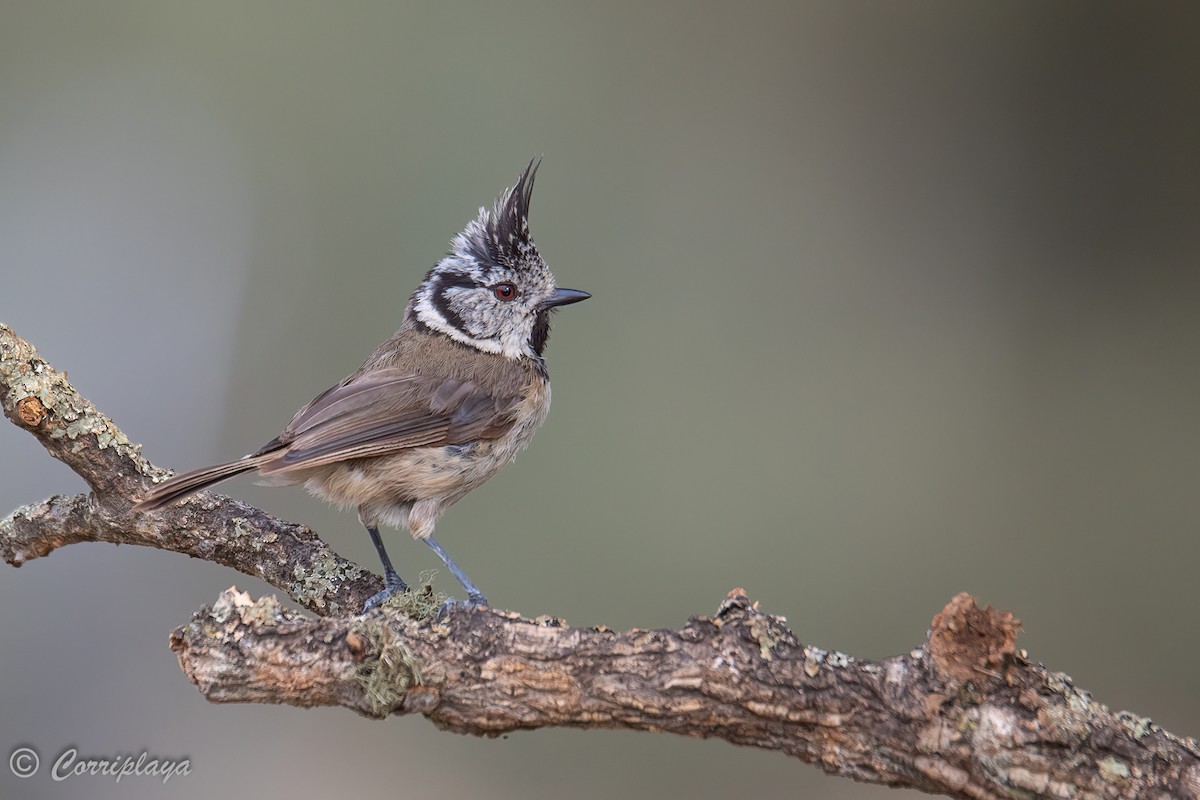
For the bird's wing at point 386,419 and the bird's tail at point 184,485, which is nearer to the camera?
the bird's tail at point 184,485

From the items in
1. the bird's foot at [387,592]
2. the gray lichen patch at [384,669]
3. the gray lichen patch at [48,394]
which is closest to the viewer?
the gray lichen patch at [384,669]

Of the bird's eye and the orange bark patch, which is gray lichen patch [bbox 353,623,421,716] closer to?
the orange bark patch

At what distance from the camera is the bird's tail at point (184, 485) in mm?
2682

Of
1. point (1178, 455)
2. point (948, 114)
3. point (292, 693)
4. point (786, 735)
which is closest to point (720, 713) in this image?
point (786, 735)

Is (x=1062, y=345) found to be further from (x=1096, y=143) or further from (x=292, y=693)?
(x=292, y=693)

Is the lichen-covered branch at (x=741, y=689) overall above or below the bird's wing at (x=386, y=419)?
below

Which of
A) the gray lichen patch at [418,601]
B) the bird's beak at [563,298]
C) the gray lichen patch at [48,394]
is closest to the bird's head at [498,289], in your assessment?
the bird's beak at [563,298]

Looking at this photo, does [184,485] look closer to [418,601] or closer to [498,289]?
[418,601]

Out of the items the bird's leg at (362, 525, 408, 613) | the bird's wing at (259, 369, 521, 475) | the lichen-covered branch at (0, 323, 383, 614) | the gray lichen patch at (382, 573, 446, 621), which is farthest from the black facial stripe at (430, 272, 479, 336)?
the gray lichen patch at (382, 573, 446, 621)

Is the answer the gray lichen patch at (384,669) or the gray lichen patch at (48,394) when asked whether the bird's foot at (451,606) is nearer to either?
the gray lichen patch at (384,669)

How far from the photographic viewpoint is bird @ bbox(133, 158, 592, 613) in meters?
3.12

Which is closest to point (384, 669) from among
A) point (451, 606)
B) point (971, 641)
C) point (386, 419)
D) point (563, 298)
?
point (451, 606)

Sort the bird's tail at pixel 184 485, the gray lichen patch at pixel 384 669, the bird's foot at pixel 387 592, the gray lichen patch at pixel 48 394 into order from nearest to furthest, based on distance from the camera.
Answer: the gray lichen patch at pixel 384 669 → the bird's tail at pixel 184 485 → the gray lichen patch at pixel 48 394 → the bird's foot at pixel 387 592

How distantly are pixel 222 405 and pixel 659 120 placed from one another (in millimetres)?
2877
